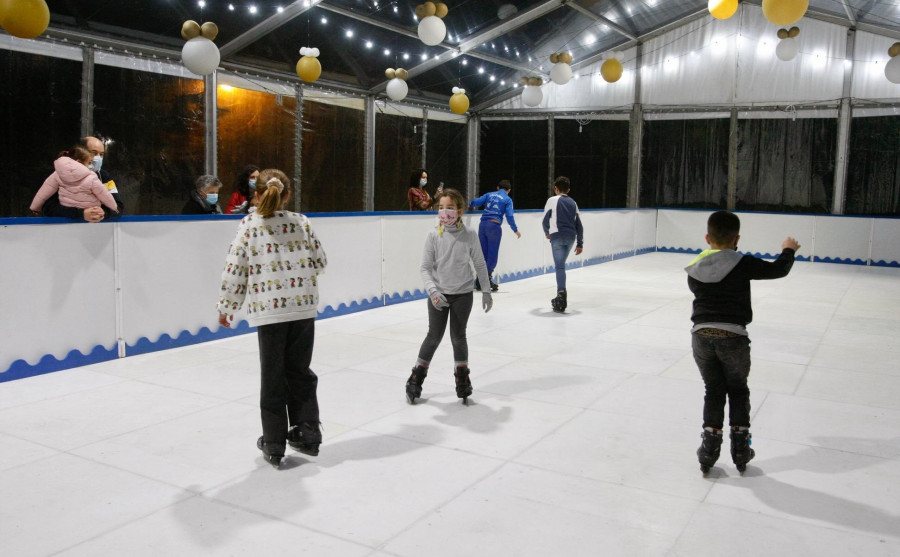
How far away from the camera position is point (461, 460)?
3.67 metres

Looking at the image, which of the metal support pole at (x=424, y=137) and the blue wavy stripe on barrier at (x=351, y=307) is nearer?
the blue wavy stripe on barrier at (x=351, y=307)

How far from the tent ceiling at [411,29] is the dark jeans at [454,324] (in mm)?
7599

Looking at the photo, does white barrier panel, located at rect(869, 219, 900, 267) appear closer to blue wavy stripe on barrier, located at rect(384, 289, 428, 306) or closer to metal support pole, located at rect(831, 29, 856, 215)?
metal support pole, located at rect(831, 29, 856, 215)

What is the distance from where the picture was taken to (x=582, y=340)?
22.3 ft

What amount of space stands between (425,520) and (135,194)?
909cm

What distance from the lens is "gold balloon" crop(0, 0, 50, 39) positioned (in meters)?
6.13

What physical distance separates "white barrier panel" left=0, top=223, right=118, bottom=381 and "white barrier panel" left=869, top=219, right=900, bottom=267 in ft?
47.2

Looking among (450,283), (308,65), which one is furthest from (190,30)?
(450,283)

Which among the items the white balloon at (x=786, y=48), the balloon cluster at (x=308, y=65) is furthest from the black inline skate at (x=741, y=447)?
the white balloon at (x=786, y=48)

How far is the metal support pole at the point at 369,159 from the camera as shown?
1516cm

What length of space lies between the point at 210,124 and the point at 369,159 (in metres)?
4.26

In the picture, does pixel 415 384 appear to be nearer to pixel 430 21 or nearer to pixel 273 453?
pixel 273 453

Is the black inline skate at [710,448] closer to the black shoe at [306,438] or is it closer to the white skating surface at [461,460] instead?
the white skating surface at [461,460]

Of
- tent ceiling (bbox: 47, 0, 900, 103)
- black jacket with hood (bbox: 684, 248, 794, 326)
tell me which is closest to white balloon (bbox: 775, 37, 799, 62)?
tent ceiling (bbox: 47, 0, 900, 103)
